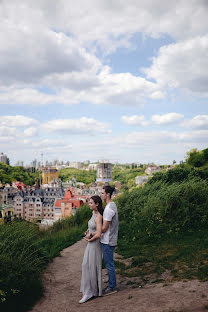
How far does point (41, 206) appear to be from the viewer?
6381cm

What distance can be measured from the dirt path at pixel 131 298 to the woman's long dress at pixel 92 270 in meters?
0.16

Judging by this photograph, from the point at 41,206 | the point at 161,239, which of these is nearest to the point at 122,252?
the point at 161,239

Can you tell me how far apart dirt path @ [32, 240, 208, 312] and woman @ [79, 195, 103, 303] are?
168mm

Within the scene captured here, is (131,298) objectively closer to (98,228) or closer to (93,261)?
(93,261)

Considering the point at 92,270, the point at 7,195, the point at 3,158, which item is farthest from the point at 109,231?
the point at 3,158

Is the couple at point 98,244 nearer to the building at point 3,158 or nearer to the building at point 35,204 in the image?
the building at point 35,204

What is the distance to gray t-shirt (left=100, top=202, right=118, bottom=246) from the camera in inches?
167

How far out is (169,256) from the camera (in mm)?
5742

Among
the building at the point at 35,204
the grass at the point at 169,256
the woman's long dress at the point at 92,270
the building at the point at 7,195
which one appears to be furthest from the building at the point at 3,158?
the woman's long dress at the point at 92,270

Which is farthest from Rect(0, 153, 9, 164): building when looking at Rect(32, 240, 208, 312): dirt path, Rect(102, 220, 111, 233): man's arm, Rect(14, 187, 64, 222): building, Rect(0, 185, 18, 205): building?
Rect(102, 220, 111, 233): man's arm

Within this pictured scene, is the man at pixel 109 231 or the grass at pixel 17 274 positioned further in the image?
the man at pixel 109 231

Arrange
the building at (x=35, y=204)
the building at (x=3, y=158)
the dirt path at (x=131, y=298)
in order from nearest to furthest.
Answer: the dirt path at (x=131, y=298) < the building at (x=35, y=204) < the building at (x=3, y=158)

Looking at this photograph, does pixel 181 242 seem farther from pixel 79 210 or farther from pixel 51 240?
pixel 79 210

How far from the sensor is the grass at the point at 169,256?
4.78 meters
